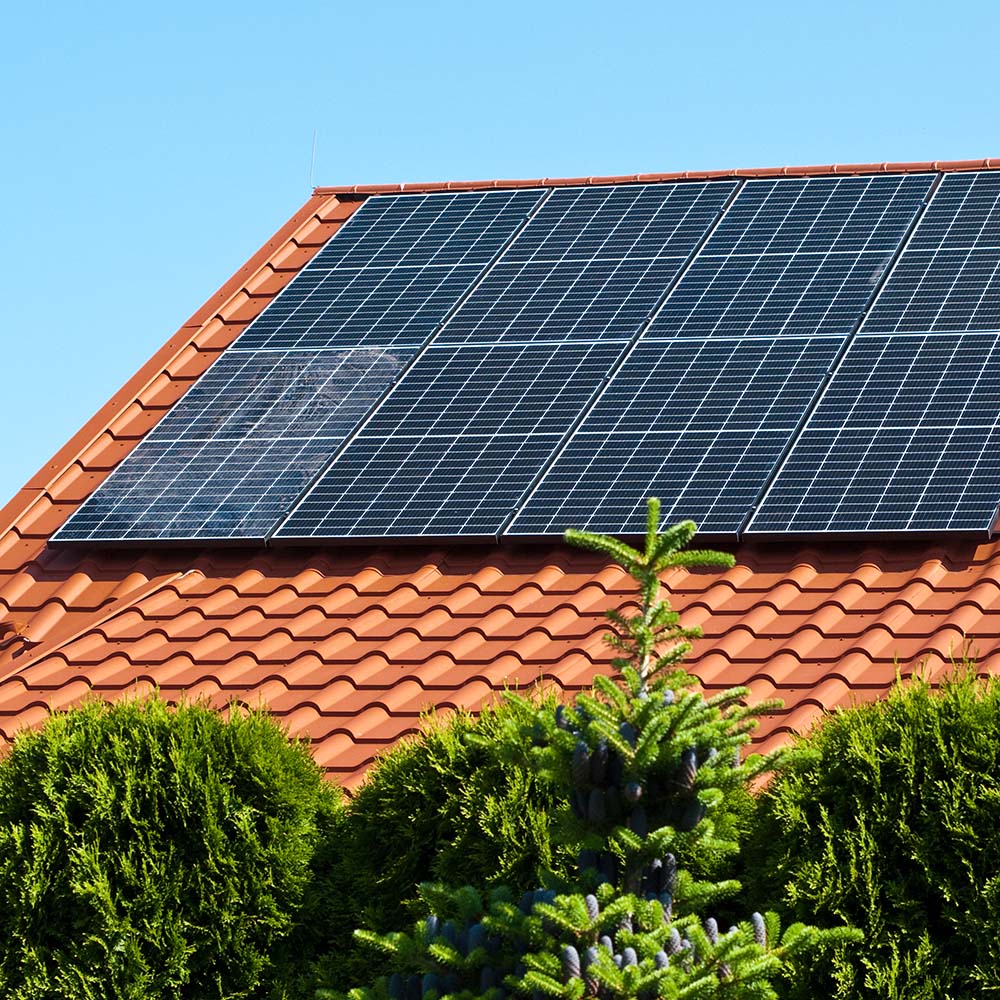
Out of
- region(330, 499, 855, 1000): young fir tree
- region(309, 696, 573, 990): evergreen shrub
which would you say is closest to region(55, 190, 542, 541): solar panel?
region(309, 696, 573, 990): evergreen shrub

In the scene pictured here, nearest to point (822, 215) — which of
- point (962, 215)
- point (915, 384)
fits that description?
point (962, 215)

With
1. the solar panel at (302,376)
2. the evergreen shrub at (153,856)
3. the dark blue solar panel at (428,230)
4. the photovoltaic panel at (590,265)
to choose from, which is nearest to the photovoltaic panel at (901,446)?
the photovoltaic panel at (590,265)

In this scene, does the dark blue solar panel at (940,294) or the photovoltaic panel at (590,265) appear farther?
the photovoltaic panel at (590,265)

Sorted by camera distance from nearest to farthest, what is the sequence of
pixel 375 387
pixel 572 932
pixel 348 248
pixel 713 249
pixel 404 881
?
pixel 572 932 < pixel 404 881 < pixel 375 387 < pixel 713 249 < pixel 348 248

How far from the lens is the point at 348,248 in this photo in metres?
17.1

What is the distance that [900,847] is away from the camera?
28.0 feet

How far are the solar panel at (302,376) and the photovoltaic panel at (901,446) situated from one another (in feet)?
11.7

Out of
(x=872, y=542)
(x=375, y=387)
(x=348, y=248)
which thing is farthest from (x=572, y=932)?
(x=348, y=248)

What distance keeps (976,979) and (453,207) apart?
10785mm

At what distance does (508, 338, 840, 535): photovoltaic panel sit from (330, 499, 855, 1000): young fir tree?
446cm

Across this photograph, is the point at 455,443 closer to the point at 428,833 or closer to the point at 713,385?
the point at 713,385

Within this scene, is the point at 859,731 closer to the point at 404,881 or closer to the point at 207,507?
the point at 404,881

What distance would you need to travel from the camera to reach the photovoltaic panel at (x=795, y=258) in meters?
14.4

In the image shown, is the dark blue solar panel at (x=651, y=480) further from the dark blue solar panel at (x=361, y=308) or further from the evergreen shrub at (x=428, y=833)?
the evergreen shrub at (x=428, y=833)
